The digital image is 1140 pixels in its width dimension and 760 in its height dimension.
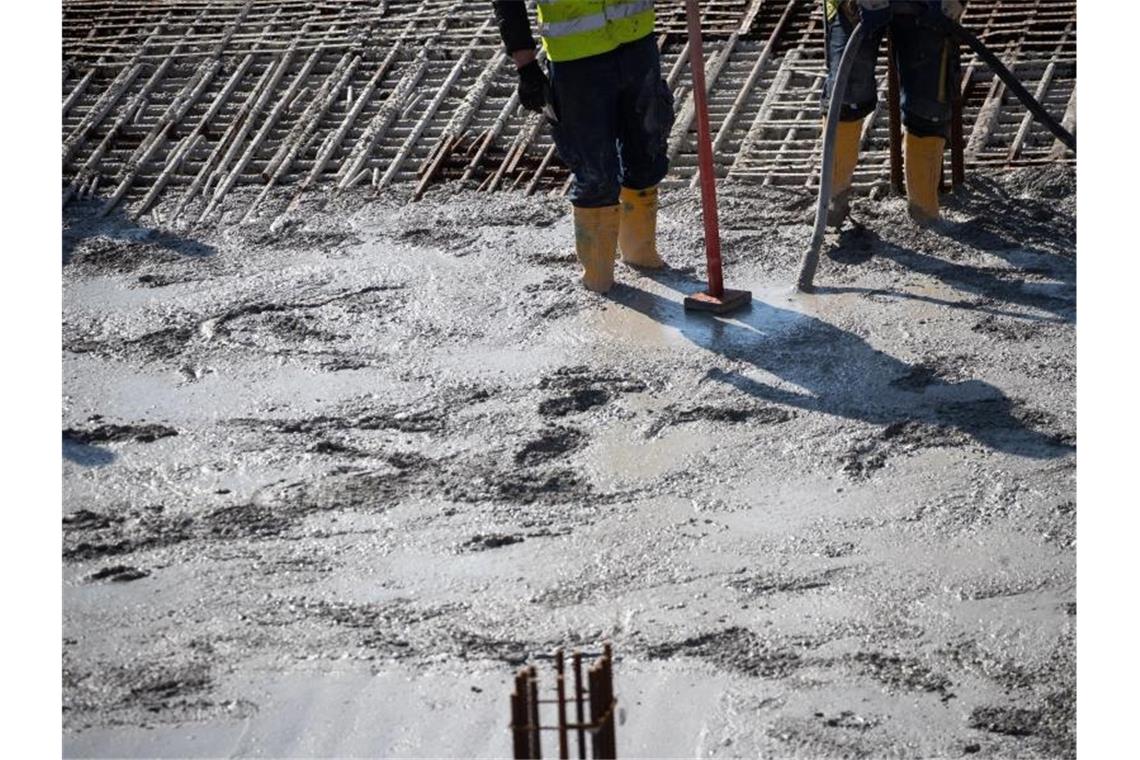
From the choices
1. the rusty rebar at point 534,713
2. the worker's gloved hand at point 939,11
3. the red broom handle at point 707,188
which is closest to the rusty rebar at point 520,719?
the rusty rebar at point 534,713

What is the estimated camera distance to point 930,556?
555 centimetres

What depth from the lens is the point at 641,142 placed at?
7832 millimetres

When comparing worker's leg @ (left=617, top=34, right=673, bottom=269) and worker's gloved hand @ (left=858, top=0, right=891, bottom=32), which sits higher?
worker's gloved hand @ (left=858, top=0, right=891, bottom=32)

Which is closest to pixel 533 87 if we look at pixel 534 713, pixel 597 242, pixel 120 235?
pixel 597 242

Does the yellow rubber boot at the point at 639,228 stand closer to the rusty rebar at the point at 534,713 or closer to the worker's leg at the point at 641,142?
the worker's leg at the point at 641,142

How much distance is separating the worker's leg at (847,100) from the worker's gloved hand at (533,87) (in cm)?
128

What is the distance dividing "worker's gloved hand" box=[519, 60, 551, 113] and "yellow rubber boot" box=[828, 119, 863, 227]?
1.37m

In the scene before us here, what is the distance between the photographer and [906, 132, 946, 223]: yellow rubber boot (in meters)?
8.03

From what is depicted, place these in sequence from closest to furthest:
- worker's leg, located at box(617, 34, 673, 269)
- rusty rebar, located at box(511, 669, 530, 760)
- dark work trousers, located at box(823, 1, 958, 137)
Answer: rusty rebar, located at box(511, 669, 530, 760) → worker's leg, located at box(617, 34, 673, 269) → dark work trousers, located at box(823, 1, 958, 137)

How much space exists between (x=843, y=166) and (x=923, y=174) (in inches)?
13.6

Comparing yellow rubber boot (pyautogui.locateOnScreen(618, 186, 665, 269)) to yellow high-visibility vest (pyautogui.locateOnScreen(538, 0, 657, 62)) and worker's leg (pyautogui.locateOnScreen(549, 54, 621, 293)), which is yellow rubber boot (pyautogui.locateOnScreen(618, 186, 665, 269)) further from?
yellow high-visibility vest (pyautogui.locateOnScreen(538, 0, 657, 62))

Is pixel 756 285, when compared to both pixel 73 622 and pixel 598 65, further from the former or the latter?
pixel 73 622

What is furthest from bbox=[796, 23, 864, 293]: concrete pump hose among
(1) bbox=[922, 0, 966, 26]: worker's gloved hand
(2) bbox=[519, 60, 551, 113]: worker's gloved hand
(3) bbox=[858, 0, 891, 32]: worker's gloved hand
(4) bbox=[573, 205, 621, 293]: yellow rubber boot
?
(2) bbox=[519, 60, 551, 113]: worker's gloved hand

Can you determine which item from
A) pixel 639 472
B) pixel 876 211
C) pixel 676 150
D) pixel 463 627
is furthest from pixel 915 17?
pixel 463 627
